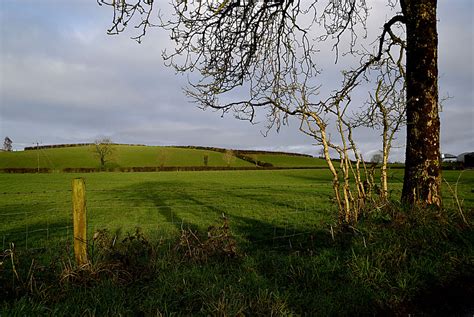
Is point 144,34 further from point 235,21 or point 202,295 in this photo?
point 202,295

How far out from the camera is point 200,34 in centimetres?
830

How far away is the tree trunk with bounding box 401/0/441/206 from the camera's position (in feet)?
22.9

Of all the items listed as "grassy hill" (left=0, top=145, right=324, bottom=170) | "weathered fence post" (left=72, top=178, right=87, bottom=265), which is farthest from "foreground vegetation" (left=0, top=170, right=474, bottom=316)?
"grassy hill" (left=0, top=145, right=324, bottom=170)

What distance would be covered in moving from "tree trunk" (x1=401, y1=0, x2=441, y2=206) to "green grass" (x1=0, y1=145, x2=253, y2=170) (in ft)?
244

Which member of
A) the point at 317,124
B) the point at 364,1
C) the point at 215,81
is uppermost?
the point at 364,1


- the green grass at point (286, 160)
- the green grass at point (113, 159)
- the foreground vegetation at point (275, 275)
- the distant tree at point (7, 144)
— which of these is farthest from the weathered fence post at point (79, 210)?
the distant tree at point (7, 144)

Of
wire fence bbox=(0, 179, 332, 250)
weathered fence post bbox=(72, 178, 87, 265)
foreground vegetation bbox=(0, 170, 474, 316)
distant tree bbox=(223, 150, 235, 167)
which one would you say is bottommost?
wire fence bbox=(0, 179, 332, 250)

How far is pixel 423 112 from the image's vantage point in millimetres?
7055

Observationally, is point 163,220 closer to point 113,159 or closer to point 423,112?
point 423,112

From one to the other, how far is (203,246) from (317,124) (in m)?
3.43

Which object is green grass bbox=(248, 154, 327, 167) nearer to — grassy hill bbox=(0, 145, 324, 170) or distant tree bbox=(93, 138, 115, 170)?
grassy hill bbox=(0, 145, 324, 170)

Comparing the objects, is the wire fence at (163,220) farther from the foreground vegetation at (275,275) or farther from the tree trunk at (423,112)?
the tree trunk at (423,112)

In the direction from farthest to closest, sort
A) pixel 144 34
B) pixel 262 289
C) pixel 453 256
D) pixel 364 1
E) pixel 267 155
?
1. pixel 267 155
2. pixel 364 1
3. pixel 144 34
4. pixel 453 256
5. pixel 262 289

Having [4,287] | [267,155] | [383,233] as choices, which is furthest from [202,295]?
[267,155]
